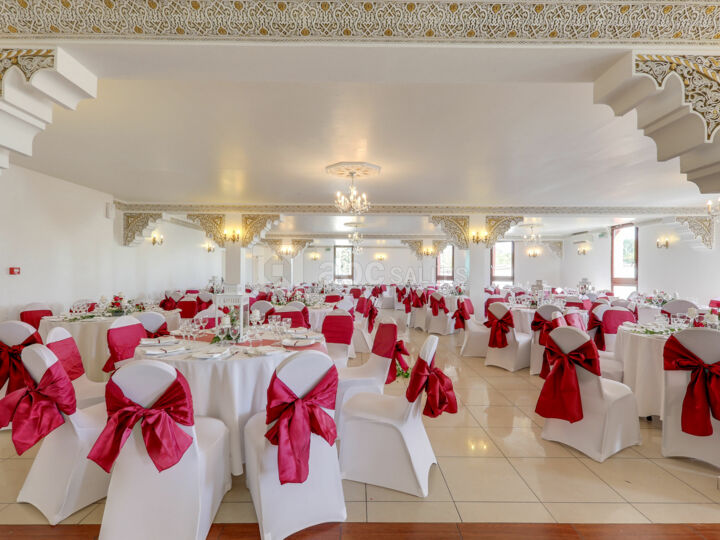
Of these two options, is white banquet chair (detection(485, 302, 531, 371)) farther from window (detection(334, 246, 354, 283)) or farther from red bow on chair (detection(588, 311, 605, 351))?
window (detection(334, 246, 354, 283))

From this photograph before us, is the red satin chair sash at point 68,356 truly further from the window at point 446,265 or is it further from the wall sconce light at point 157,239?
the window at point 446,265

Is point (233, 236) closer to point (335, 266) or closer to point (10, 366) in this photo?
point (10, 366)

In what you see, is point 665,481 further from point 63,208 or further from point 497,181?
point 63,208

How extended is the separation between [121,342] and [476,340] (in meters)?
5.14

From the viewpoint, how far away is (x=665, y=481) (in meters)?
2.69

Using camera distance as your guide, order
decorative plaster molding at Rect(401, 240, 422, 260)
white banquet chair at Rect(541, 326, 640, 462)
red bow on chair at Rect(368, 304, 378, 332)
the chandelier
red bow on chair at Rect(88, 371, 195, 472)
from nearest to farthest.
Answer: red bow on chair at Rect(88, 371, 195, 472), white banquet chair at Rect(541, 326, 640, 462), the chandelier, red bow on chair at Rect(368, 304, 378, 332), decorative plaster molding at Rect(401, 240, 422, 260)

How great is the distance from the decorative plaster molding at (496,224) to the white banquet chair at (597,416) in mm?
6460

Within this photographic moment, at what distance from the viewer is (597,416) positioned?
306cm

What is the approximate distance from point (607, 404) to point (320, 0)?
10.9 ft

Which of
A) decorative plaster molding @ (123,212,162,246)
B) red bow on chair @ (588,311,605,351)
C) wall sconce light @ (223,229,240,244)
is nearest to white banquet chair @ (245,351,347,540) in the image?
red bow on chair @ (588,311,605,351)

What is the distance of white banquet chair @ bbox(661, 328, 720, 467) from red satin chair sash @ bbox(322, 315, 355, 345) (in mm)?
2740

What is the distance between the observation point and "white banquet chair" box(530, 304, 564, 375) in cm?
531

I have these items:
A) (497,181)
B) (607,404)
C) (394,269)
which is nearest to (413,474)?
(607,404)

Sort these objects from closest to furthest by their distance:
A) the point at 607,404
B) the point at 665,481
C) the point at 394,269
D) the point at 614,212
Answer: the point at 665,481 → the point at 607,404 → the point at 614,212 → the point at 394,269
